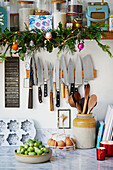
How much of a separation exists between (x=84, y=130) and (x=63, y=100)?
0.33m

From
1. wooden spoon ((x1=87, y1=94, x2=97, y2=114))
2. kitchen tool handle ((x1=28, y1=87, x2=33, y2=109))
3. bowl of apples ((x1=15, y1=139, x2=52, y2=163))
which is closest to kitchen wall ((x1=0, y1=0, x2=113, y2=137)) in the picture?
kitchen tool handle ((x1=28, y1=87, x2=33, y2=109))

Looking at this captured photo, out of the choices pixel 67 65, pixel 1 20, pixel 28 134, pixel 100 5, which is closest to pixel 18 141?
pixel 28 134

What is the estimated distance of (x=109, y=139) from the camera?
2.76 metres

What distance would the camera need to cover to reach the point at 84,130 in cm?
283

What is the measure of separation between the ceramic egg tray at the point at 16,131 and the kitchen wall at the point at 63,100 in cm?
5

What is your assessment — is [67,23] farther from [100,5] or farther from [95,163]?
[95,163]

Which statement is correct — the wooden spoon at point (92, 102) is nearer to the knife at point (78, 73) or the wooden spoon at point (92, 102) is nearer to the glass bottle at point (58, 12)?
the knife at point (78, 73)

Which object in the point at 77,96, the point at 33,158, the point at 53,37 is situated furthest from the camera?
the point at 77,96

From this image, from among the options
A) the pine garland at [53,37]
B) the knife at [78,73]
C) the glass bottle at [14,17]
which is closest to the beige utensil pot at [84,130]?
the knife at [78,73]

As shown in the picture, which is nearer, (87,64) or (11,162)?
(11,162)

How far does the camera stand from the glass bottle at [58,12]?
8.98 ft

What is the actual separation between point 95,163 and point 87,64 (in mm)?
854

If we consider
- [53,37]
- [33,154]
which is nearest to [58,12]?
[53,37]

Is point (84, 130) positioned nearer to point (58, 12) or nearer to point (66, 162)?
point (66, 162)
